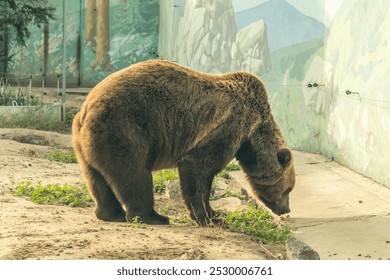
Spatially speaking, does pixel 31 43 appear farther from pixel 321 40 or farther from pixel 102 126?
pixel 102 126

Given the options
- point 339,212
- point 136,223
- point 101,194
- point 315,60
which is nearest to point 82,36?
point 315,60

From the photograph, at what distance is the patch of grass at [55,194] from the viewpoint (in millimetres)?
8234

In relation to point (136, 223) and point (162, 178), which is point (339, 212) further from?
point (136, 223)

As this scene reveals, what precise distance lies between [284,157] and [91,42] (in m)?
13.8

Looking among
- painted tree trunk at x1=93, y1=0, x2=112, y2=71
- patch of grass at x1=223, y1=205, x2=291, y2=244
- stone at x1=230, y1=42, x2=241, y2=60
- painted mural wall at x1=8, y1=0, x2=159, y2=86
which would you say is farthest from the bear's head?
painted tree trunk at x1=93, y1=0, x2=112, y2=71

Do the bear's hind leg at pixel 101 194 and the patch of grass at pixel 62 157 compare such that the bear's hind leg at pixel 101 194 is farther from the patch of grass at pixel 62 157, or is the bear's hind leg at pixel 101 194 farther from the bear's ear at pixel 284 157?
the patch of grass at pixel 62 157

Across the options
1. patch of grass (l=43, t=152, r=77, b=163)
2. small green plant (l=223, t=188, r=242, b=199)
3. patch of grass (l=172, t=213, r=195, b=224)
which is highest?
patch of grass (l=172, t=213, r=195, b=224)

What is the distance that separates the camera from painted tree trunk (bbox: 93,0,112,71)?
20.6m

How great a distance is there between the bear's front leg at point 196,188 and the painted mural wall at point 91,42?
43.7 ft

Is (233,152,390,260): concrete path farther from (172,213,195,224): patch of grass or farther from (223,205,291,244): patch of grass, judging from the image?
(172,213,195,224): patch of grass

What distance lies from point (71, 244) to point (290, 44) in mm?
8116

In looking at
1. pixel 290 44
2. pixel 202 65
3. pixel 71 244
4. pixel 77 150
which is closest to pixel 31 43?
pixel 202 65

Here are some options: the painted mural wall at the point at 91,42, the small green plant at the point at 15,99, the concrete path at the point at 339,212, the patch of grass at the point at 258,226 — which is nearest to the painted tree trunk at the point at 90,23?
the painted mural wall at the point at 91,42
